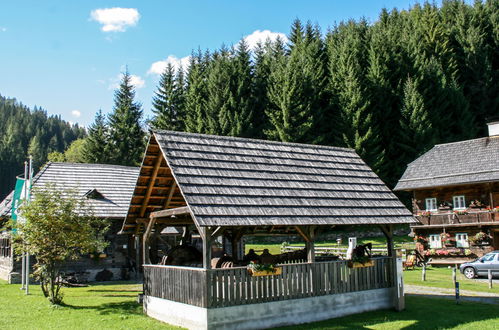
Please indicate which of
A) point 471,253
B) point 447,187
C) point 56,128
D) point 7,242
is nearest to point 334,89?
point 447,187

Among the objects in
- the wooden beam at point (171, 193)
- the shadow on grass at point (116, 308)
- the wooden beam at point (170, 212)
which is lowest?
the shadow on grass at point (116, 308)

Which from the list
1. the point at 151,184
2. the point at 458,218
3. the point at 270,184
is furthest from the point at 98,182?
the point at 458,218

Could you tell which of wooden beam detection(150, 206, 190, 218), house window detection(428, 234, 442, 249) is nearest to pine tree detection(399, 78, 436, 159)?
house window detection(428, 234, 442, 249)

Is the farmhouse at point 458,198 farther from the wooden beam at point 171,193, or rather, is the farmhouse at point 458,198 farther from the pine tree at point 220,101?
the wooden beam at point 171,193

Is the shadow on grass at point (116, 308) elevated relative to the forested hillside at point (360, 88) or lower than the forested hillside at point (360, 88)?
lower

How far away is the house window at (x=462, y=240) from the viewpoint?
95.8 feet

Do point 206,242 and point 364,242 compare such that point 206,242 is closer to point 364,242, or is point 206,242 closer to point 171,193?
point 171,193

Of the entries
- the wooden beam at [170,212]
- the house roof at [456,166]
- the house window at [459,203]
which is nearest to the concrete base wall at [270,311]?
the wooden beam at [170,212]

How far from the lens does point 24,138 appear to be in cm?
11038

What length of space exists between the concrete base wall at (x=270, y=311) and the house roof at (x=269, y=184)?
217 centimetres

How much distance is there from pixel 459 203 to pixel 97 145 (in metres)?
39.7

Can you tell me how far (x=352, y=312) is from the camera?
43.9ft

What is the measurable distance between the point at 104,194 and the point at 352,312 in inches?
658

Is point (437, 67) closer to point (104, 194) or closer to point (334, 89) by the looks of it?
point (334, 89)
